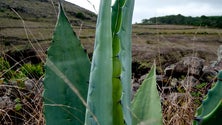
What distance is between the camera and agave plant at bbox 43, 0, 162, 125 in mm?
792

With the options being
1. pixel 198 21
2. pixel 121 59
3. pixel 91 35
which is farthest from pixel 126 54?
pixel 91 35

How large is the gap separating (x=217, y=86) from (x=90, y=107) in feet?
0.81

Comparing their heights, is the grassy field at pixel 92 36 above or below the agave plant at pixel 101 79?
below

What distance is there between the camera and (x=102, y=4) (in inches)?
32.0

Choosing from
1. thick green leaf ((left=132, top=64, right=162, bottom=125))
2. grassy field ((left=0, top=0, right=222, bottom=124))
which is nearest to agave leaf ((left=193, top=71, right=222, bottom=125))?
thick green leaf ((left=132, top=64, right=162, bottom=125))

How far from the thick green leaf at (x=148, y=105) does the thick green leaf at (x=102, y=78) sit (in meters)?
0.15

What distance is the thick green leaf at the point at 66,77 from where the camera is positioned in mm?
951

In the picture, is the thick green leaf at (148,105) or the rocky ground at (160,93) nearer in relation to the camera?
the thick green leaf at (148,105)

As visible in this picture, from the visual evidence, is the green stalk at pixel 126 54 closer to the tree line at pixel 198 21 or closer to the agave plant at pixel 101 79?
the agave plant at pixel 101 79

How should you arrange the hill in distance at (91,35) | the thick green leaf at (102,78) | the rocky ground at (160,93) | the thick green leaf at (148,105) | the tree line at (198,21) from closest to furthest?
the thick green leaf at (102,78), the thick green leaf at (148,105), the rocky ground at (160,93), the tree line at (198,21), the hill in distance at (91,35)

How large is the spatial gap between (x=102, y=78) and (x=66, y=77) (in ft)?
0.59

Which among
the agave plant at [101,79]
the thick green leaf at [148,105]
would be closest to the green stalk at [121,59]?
the agave plant at [101,79]

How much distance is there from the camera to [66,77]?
37.3 inches

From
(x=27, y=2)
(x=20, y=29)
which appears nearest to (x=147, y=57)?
(x=20, y=29)
